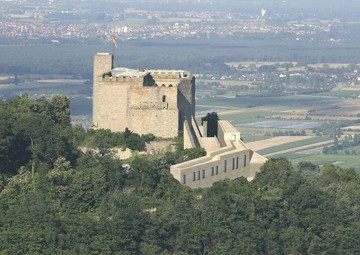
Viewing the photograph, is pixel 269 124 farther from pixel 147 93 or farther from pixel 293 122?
pixel 147 93

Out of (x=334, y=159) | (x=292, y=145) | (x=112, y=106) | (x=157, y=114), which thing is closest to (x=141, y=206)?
(x=157, y=114)

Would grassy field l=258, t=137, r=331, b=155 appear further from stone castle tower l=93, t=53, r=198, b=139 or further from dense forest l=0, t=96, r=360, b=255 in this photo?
dense forest l=0, t=96, r=360, b=255

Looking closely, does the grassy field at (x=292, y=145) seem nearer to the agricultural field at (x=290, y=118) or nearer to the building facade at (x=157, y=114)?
the agricultural field at (x=290, y=118)

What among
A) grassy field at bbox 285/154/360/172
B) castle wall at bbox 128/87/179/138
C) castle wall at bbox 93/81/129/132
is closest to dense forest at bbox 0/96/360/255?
castle wall at bbox 93/81/129/132

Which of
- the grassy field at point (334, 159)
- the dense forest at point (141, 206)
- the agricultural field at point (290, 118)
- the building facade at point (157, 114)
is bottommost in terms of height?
the agricultural field at point (290, 118)

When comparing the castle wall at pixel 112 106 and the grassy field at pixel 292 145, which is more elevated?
the castle wall at pixel 112 106

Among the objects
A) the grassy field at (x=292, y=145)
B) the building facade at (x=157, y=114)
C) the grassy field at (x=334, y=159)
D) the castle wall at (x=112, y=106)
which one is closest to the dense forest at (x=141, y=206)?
the castle wall at (x=112, y=106)

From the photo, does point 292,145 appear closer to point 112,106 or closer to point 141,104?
point 112,106
